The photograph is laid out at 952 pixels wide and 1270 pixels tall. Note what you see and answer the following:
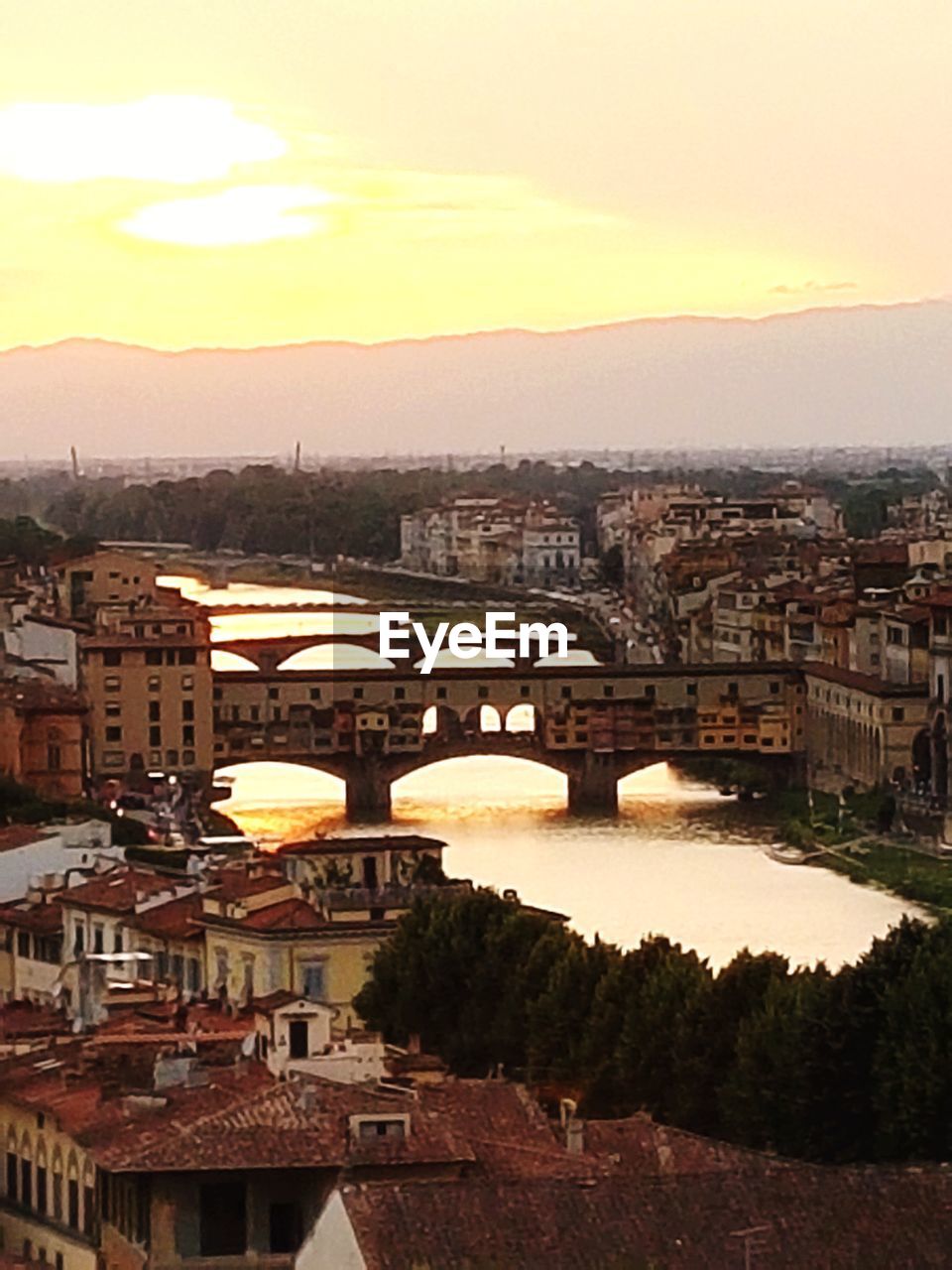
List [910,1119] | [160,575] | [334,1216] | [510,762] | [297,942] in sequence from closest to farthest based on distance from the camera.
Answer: [334,1216] < [910,1119] < [297,942] < [510,762] < [160,575]

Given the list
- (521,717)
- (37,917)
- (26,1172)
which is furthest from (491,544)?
(26,1172)

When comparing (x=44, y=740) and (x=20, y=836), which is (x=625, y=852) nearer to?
(x=44, y=740)

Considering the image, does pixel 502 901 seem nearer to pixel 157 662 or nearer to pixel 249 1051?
pixel 249 1051

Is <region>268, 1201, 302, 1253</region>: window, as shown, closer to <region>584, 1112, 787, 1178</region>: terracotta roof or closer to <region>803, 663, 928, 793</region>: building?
<region>584, 1112, 787, 1178</region>: terracotta roof

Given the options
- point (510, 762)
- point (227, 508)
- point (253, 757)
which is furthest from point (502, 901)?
point (227, 508)

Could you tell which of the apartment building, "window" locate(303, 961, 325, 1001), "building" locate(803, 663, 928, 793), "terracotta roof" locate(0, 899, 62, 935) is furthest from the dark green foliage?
the apartment building
